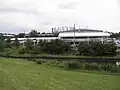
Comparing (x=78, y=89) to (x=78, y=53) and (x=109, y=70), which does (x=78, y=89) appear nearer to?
(x=109, y=70)

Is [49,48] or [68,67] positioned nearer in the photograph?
[68,67]

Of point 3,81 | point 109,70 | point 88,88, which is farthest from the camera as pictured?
point 109,70

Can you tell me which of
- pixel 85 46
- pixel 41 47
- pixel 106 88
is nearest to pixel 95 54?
pixel 85 46

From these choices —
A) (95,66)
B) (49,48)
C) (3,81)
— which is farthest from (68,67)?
(49,48)

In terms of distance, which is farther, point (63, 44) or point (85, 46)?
point (63, 44)

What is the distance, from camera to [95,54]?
66.1 metres

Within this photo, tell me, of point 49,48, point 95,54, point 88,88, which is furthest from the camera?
point 49,48

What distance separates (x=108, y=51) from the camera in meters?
67.4

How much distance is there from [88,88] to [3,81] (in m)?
6.29

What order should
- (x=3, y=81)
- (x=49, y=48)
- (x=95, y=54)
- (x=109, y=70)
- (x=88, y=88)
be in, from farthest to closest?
(x=49, y=48)
(x=95, y=54)
(x=109, y=70)
(x=88, y=88)
(x=3, y=81)

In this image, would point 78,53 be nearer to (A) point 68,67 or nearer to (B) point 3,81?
(A) point 68,67

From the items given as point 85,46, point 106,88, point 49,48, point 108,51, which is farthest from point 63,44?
point 106,88

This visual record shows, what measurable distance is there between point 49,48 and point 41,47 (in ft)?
10.7

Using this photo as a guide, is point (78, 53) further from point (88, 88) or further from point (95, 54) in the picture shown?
point (88, 88)
